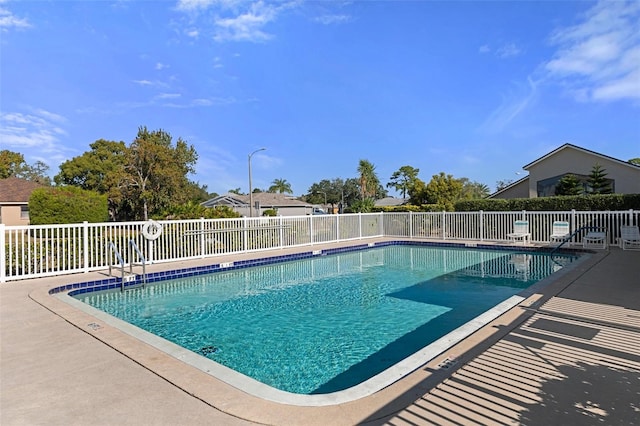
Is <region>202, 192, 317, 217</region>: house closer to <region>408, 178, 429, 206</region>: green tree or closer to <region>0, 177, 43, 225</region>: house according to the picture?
<region>0, 177, 43, 225</region>: house

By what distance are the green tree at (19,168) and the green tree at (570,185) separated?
51.1 metres

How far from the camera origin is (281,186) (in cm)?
8288

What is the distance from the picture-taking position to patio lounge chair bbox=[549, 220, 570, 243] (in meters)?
12.4

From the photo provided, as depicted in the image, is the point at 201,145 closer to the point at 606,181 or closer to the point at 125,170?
the point at 125,170

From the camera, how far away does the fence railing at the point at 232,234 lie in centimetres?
Result: 767

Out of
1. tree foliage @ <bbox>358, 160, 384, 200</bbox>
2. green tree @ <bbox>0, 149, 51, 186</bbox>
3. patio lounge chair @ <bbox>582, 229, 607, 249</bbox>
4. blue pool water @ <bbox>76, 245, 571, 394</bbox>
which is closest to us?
blue pool water @ <bbox>76, 245, 571, 394</bbox>

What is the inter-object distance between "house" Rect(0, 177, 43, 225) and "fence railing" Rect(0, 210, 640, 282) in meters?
22.9

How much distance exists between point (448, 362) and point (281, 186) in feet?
265

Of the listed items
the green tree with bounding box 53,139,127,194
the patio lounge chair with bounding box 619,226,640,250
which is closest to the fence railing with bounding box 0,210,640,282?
the patio lounge chair with bounding box 619,226,640,250

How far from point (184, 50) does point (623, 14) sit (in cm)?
1618

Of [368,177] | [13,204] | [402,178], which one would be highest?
[402,178]

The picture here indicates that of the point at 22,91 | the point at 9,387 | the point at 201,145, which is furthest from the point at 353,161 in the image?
the point at 9,387

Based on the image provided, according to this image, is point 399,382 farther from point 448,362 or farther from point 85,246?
point 85,246

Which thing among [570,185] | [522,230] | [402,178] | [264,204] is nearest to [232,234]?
[522,230]
